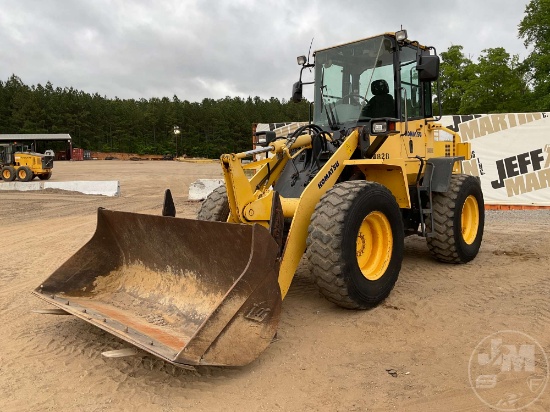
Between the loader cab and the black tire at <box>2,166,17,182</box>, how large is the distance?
72.0ft

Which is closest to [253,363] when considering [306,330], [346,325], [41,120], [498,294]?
[306,330]

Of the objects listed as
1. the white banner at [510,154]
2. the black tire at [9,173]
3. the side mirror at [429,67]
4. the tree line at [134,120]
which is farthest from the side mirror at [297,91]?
the tree line at [134,120]

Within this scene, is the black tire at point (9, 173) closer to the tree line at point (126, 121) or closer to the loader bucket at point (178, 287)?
the loader bucket at point (178, 287)

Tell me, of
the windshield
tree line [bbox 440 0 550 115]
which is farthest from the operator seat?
tree line [bbox 440 0 550 115]

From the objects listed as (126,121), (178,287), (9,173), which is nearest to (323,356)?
(178,287)

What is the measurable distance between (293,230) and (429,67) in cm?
250

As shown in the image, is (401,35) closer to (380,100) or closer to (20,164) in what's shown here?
(380,100)

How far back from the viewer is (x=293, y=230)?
13.5 ft

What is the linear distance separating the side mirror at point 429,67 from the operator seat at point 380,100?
415 millimetres

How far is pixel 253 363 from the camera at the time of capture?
3.47 m

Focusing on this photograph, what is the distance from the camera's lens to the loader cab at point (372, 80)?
5418 mm

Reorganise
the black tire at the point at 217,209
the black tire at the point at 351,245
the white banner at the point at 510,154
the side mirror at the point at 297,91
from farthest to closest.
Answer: the white banner at the point at 510,154 < the side mirror at the point at 297,91 < the black tire at the point at 217,209 < the black tire at the point at 351,245

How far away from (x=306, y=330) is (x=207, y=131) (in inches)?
2584

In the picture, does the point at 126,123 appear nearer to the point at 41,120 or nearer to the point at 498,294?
the point at 41,120
